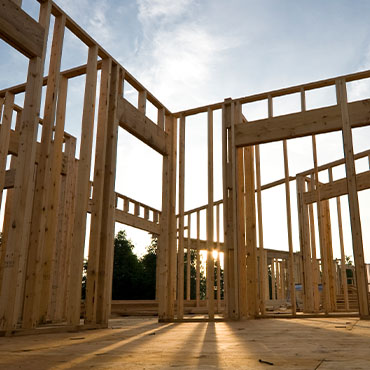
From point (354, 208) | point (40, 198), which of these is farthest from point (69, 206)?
point (354, 208)

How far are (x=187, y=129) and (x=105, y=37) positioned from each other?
256 cm

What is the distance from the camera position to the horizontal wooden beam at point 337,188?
11.7 meters

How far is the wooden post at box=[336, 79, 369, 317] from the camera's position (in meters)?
7.06

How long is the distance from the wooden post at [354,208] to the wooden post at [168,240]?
3344mm

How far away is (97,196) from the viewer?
6586mm

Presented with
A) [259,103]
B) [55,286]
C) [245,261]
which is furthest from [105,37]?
[55,286]

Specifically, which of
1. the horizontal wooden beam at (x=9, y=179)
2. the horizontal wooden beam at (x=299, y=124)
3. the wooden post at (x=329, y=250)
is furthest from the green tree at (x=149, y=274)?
the horizontal wooden beam at (x=299, y=124)

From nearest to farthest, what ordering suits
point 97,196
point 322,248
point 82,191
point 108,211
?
point 82,191, point 97,196, point 108,211, point 322,248

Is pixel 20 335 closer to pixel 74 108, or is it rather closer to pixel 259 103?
pixel 74 108

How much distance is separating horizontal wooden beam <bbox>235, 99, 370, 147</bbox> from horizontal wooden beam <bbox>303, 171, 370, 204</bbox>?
450cm

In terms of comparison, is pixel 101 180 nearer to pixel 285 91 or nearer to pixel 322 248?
pixel 285 91

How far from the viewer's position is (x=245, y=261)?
834cm

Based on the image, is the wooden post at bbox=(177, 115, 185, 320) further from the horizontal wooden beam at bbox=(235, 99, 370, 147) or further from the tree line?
the tree line

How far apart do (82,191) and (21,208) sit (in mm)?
1245
